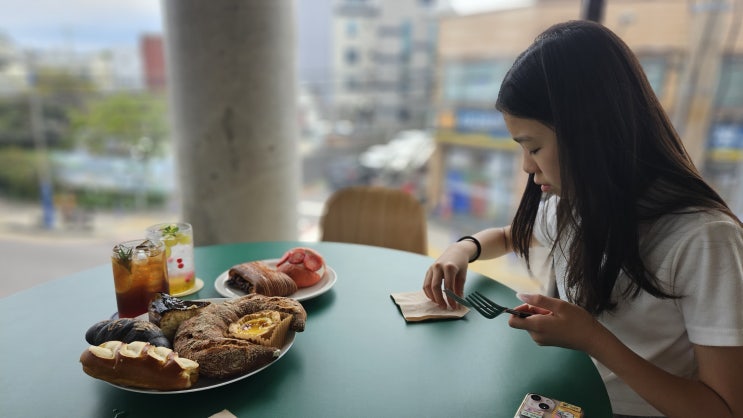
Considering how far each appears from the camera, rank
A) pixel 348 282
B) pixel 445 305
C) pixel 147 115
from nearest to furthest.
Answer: pixel 445 305 → pixel 348 282 → pixel 147 115

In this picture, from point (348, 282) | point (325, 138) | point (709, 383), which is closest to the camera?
point (709, 383)

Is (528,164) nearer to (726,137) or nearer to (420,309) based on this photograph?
(420,309)

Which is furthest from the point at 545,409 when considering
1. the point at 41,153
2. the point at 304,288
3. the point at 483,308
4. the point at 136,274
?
the point at 41,153

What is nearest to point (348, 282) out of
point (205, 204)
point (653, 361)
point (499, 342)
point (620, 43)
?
point (499, 342)

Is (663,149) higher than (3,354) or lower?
higher

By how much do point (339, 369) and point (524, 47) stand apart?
1.98m

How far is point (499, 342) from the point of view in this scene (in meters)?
0.95

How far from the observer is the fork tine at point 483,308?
3.14 feet

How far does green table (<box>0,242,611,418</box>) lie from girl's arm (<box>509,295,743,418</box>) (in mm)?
59

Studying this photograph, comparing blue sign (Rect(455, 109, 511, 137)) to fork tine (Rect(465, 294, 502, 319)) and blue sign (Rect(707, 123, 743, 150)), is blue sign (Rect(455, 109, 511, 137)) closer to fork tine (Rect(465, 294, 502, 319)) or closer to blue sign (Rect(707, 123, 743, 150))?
blue sign (Rect(707, 123, 743, 150))

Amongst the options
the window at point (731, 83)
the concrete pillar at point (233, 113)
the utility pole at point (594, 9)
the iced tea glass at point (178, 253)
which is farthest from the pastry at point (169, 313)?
the window at point (731, 83)

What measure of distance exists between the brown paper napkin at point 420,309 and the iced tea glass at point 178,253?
0.51 metres

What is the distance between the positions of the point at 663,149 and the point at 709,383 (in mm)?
412

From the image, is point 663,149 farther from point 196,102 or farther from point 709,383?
point 196,102
